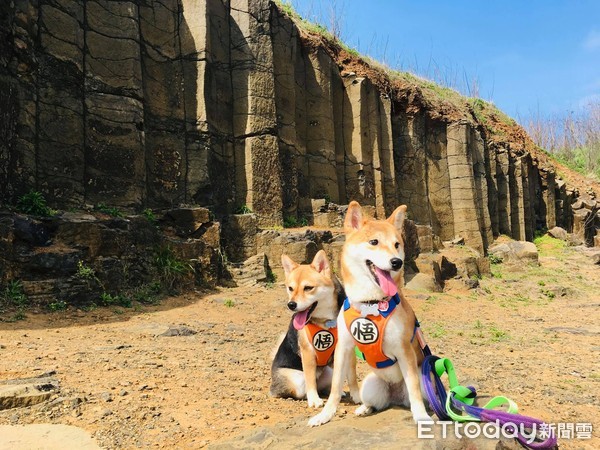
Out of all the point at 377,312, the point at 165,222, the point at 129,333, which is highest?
the point at 165,222

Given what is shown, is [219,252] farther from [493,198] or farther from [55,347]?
[493,198]

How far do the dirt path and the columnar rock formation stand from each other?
4.07 meters

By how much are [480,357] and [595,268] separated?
63.7 ft

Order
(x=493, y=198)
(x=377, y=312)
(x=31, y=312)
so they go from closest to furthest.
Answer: (x=377, y=312) < (x=31, y=312) < (x=493, y=198)

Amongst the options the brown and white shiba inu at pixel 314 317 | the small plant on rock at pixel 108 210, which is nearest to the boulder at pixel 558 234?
the small plant on rock at pixel 108 210

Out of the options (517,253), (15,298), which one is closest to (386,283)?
(15,298)

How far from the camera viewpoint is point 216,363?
5840mm

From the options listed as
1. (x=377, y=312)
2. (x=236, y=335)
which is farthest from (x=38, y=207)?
(x=377, y=312)

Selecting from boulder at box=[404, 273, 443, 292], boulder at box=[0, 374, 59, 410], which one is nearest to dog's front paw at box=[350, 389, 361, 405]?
boulder at box=[0, 374, 59, 410]

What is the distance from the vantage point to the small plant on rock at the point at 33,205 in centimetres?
963

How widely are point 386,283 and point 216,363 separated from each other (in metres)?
3.62

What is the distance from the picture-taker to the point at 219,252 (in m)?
12.7

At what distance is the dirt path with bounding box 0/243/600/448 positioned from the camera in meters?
3.69

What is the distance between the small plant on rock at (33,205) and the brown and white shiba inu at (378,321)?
346 inches
